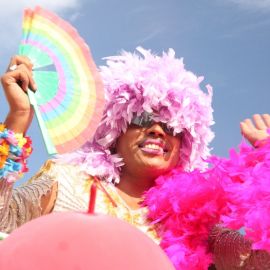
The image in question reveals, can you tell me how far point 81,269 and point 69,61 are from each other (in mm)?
1121

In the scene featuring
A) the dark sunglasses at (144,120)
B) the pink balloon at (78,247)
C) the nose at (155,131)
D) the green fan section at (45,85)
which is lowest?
the pink balloon at (78,247)

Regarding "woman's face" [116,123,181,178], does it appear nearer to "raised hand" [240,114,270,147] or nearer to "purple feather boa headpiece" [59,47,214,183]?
"purple feather boa headpiece" [59,47,214,183]

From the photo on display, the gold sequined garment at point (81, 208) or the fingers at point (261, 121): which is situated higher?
the fingers at point (261, 121)

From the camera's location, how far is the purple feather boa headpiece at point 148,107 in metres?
2.17

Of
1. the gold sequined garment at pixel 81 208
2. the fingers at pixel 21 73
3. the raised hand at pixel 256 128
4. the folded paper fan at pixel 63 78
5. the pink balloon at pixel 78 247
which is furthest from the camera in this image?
the raised hand at pixel 256 128

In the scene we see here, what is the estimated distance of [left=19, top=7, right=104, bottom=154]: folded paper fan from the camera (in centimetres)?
142

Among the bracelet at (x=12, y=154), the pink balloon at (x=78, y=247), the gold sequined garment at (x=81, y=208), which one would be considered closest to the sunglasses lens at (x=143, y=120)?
the gold sequined garment at (x=81, y=208)

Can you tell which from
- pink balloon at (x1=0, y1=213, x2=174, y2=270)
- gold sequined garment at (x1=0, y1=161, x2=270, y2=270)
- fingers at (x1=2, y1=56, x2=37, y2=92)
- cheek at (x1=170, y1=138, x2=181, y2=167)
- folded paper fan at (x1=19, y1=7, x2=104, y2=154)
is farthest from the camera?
cheek at (x1=170, y1=138, x2=181, y2=167)

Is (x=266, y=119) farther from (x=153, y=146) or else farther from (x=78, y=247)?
(x=78, y=247)

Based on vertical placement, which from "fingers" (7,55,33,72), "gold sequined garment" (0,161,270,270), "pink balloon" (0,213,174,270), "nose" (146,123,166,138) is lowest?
"gold sequined garment" (0,161,270,270)

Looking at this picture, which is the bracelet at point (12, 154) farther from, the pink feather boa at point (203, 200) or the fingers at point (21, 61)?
the pink feather boa at point (203, 200)

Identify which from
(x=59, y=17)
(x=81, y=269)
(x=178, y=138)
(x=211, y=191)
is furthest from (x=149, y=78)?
(x=81, y=269)

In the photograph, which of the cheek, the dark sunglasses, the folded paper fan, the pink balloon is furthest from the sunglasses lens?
the pink balloon

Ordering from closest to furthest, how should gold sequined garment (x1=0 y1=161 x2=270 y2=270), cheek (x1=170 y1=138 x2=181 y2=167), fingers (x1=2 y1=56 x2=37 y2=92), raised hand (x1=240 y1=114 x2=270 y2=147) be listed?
fingers (x1=2 y1=56 x2=37 y2=92)
gold sequined garment (x1=0 y1=161 x2=270 y2=270)
raised hand (x1=240 y1=114 x2=270 y2=147)
cheek (x1=170 y1=138 x2=181 y2=167)
